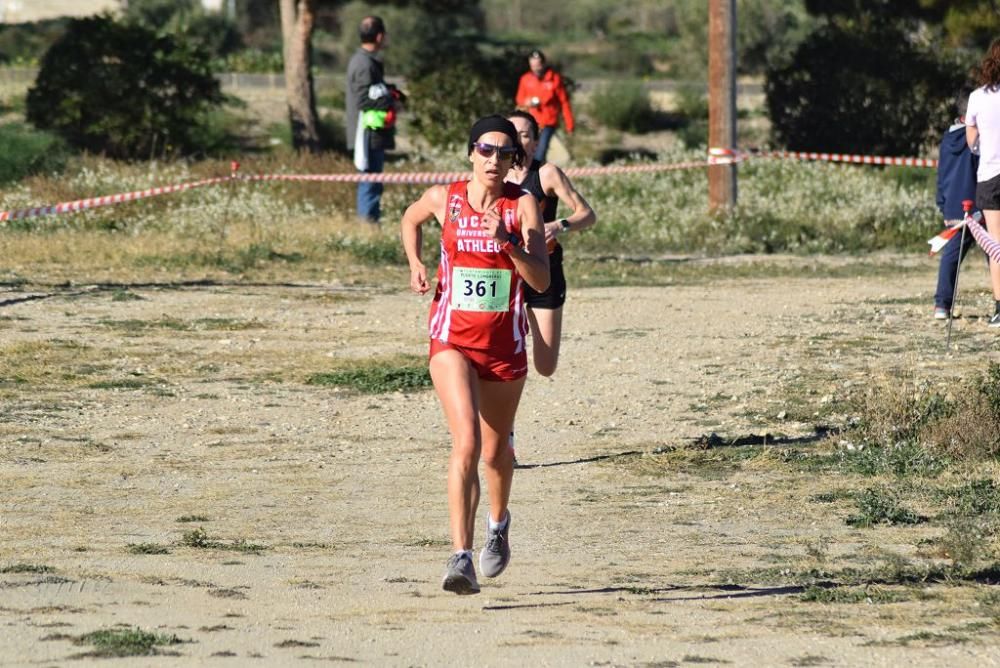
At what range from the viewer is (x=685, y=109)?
38188 millimetres

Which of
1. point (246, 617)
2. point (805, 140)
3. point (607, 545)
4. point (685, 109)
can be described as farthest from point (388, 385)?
point (685, 109)

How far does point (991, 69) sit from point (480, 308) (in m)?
6.29

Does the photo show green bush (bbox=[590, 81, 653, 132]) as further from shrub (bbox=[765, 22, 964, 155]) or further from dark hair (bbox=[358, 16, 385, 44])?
dark hair (bbox=[358, 16, 385, 44])

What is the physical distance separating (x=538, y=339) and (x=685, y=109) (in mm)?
29893

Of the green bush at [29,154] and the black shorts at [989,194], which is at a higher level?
the black shorts at [989,194]

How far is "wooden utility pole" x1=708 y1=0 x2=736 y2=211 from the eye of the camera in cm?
2058

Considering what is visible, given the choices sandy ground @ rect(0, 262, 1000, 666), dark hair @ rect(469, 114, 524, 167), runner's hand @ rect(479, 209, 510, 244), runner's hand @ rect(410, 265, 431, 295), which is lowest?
sandy ground @ rect(0, 262, 1000, 666)

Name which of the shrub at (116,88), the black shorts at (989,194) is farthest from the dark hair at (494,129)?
the shrub at (116,88)

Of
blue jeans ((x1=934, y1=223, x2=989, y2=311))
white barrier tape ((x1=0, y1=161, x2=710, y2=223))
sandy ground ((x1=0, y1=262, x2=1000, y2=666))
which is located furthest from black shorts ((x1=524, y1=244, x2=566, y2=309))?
white barrier tape ((x1=0, y1=161, x2=710, y2=223))

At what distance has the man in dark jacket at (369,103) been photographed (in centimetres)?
1839

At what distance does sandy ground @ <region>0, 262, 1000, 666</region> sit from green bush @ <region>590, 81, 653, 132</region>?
65.7ft

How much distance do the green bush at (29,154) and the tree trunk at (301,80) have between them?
363 centimetres

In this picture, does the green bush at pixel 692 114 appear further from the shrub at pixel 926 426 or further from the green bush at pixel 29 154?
the shrub at pixel 926 426

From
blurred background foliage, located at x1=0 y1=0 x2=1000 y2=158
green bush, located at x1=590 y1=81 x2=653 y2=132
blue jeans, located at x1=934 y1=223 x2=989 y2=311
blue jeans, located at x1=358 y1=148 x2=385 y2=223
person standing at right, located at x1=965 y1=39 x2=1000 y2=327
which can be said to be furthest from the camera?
green bush, located at x1=590 y1=81 x2=653 y2=132
